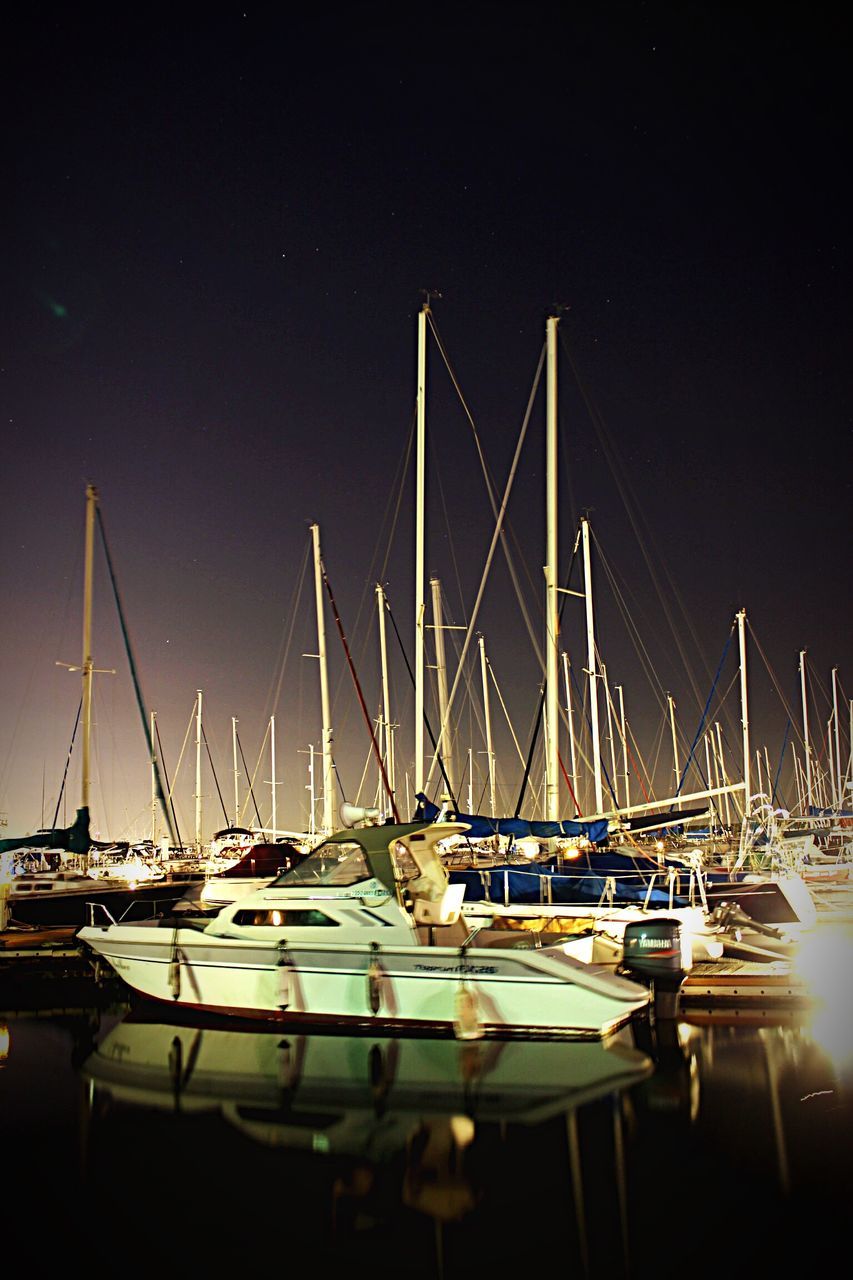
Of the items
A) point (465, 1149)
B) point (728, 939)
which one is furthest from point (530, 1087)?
point (728, 939)

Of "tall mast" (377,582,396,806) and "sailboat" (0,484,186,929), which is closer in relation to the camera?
"sailboat" (0,484,186,929)

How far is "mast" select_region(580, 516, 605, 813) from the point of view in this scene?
109ft

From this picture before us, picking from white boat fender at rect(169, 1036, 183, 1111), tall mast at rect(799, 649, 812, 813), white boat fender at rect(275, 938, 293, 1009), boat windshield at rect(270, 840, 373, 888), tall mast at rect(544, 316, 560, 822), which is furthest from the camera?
tall mast at rect(799, 649, 812, 813)

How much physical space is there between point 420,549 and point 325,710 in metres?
10.3

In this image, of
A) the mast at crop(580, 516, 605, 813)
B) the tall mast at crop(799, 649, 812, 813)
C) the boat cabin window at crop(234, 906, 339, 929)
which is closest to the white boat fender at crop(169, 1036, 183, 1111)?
the boat cabin window at crop(234, 906, 339, 929)

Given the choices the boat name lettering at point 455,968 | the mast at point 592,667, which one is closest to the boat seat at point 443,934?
the boat name lettering at point 455,968

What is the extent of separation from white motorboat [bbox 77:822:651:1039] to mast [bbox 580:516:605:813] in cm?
1589

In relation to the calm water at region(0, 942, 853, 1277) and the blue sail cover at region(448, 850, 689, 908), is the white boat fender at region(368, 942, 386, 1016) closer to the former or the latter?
the calm water at region(0, 942, 853, 1277)

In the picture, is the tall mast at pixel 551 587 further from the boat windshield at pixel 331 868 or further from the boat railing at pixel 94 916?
the boat railing at pixel 94 916

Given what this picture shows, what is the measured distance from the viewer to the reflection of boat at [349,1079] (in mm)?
11250

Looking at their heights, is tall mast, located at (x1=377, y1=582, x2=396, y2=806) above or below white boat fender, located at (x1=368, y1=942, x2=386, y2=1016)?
above

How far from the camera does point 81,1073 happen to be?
13922 millimetres

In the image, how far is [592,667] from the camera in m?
36.4

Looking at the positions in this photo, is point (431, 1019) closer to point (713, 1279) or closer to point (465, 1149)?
point (465, 1149)
